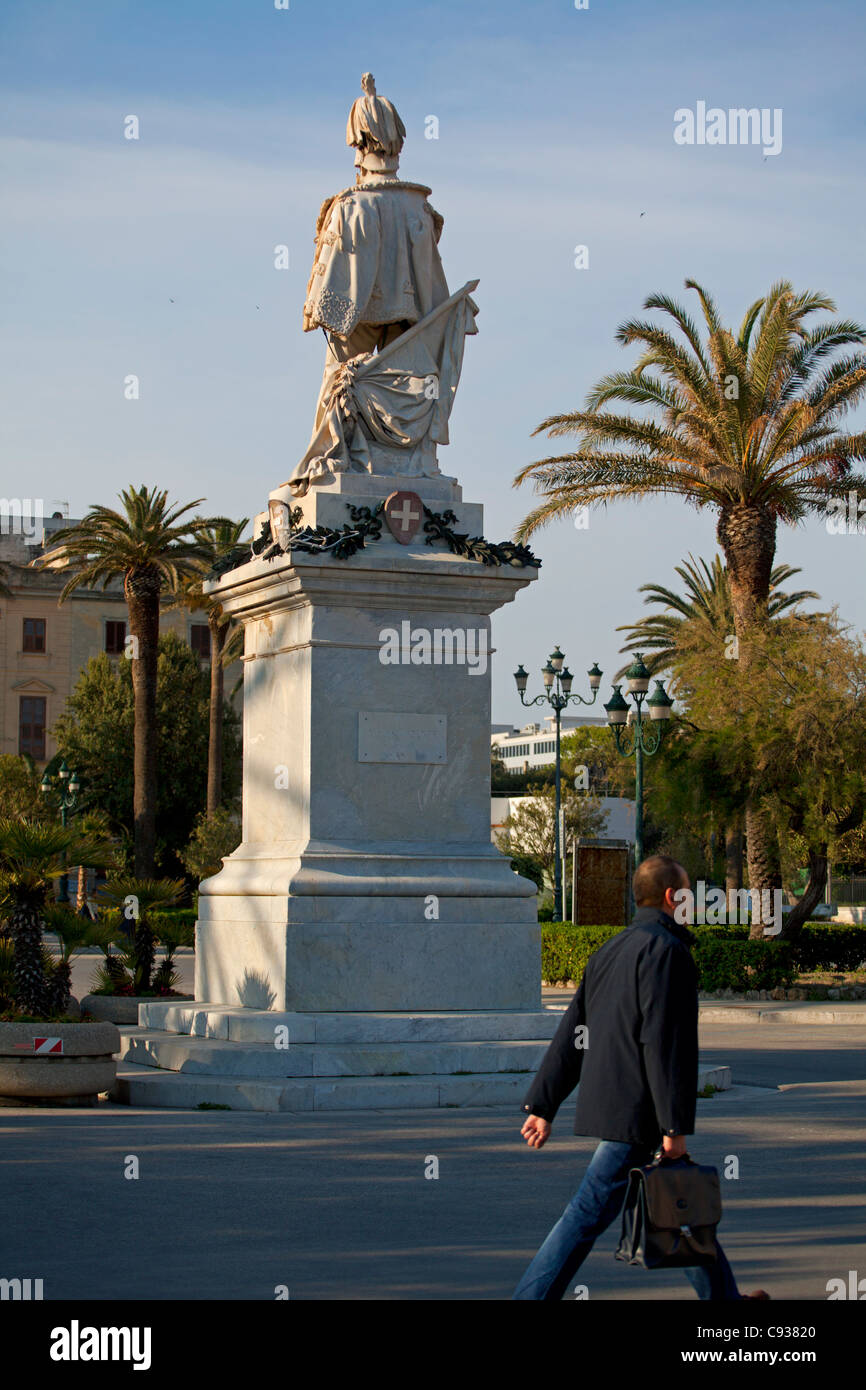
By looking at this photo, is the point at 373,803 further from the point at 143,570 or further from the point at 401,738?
the point at 143,570

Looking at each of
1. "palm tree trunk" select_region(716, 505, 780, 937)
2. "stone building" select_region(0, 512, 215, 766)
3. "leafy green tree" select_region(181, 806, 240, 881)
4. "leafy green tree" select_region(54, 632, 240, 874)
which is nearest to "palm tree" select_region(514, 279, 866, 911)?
"palm tree trunk" select_region(716, 505, 780, 937)

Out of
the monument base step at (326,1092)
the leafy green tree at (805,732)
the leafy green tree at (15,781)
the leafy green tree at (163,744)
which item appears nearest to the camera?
the monument base step at (326,1092)

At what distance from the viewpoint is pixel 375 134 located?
1389 cm

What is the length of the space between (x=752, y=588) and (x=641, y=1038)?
23689 millimetres

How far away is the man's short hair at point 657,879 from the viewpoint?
5.74m

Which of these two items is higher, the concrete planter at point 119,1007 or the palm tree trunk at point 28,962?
the palm tree trunk at point 28,962

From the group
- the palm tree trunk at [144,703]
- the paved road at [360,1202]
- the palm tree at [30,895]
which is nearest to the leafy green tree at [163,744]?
the palm tree trunk at [144,703]

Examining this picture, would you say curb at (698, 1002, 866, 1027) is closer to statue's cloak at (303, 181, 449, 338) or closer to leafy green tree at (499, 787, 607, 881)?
statue's cloak at (303, 181, 449, 338)

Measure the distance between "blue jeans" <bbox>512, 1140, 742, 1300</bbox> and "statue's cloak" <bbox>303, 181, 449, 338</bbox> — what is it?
30.4 feet

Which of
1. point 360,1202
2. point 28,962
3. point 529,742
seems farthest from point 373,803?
point 529,742

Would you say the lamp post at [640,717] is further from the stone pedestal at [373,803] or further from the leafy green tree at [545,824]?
the leafy green tree at [545,824]

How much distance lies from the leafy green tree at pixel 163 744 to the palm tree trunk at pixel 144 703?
21.5 meters

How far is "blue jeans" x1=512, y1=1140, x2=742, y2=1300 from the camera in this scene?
5344mm
